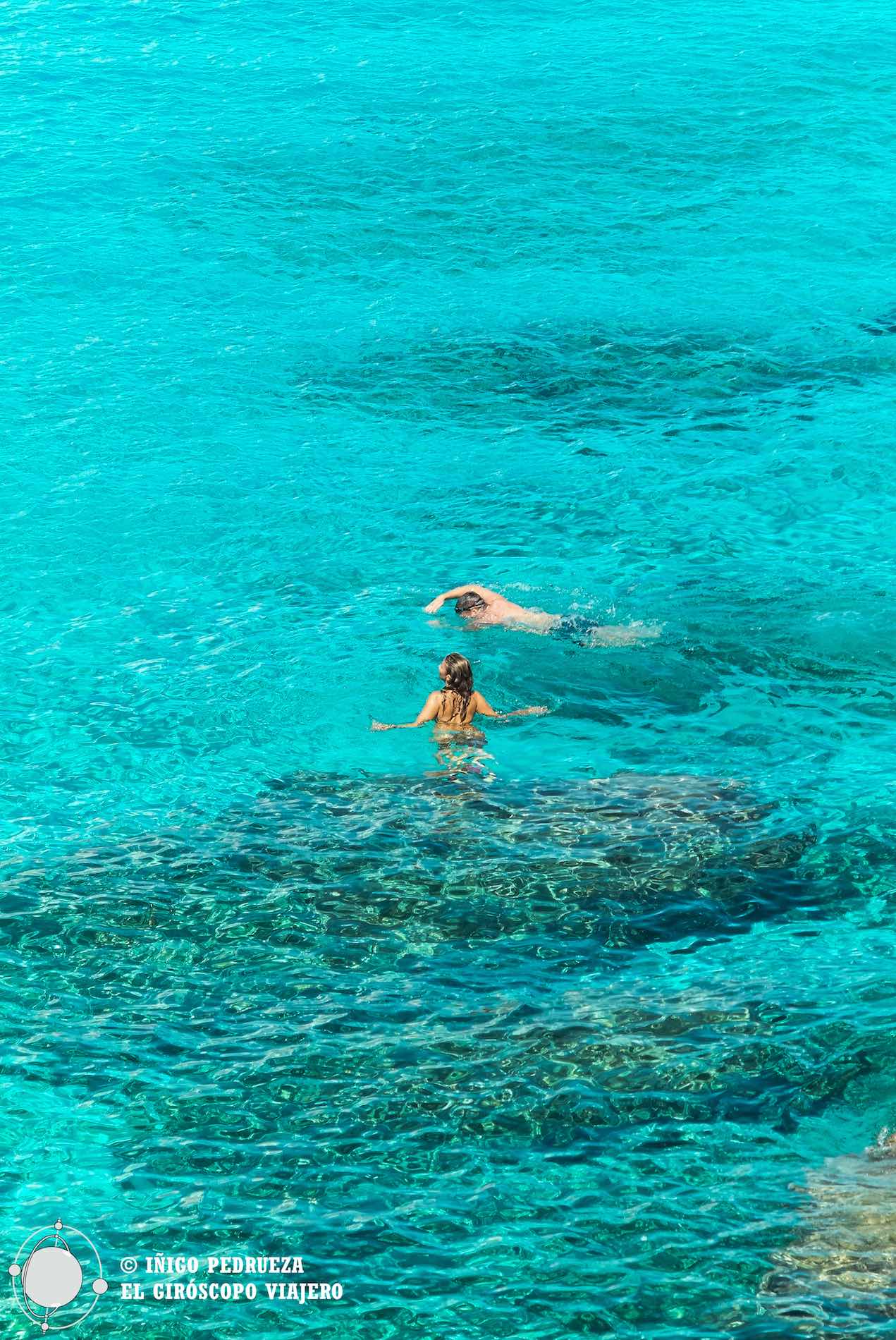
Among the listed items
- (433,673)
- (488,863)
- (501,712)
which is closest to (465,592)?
(433,673)

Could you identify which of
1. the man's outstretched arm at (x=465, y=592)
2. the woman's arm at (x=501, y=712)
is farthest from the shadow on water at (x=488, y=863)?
the man's outstretched arm at (x=465, y=592)

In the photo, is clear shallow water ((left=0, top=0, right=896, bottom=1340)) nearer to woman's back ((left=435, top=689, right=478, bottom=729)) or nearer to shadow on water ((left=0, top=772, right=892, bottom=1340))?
shadow on water ((left=0, top=772, right=892, bottom=1340))

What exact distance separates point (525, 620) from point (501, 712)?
161 cm

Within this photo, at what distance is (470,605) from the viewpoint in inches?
639

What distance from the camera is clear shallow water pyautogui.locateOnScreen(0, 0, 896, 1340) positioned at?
9.67 metres

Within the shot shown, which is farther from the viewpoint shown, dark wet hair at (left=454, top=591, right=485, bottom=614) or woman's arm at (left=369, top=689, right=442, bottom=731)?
dark wet hair at (left=454, top=591, right=485, bottom=614)

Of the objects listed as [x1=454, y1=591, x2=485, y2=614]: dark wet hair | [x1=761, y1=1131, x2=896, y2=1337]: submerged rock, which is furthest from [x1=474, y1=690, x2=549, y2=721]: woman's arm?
[x1=761, y1=1131, x2=896, y2=1337]: submerged rock

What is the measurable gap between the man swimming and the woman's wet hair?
1698 mm

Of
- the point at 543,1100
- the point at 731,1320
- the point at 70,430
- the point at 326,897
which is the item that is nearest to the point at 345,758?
the point at 326,897

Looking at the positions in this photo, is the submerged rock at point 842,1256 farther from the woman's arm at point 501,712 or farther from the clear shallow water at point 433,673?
the woman's arm at point 501,712

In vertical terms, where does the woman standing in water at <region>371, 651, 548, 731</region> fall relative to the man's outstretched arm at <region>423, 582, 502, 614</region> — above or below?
below

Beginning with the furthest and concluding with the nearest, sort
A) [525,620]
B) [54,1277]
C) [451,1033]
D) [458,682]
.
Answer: [525,620] → [458,682] → [451,1033] → [54,1277]

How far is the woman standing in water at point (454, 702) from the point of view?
14562 mm

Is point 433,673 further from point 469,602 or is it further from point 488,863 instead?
point 488,863
